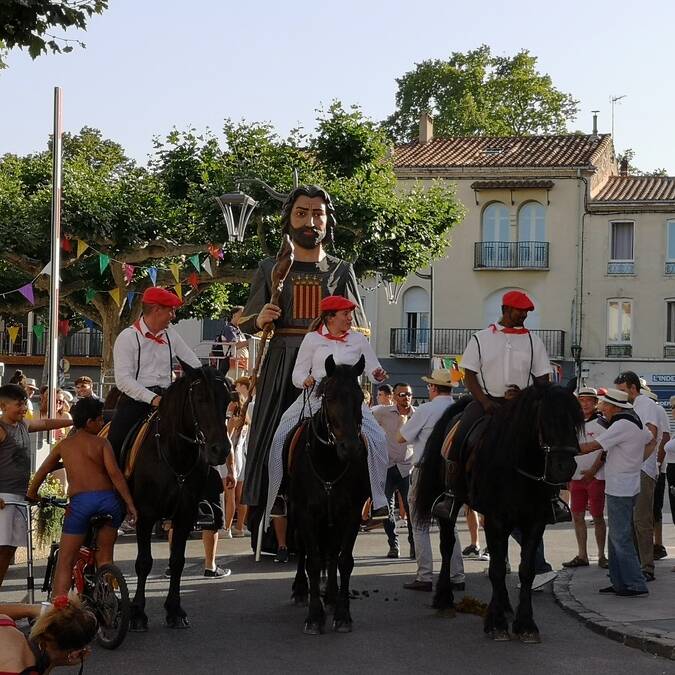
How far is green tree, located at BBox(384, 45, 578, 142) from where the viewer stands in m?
67.7

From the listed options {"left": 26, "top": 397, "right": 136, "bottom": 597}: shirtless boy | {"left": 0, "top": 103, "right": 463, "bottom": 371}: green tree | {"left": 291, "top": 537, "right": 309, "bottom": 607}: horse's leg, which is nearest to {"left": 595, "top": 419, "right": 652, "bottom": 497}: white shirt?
{"left": 291, "top": 537, "right": 309, "bottom": 607}: horse's leg

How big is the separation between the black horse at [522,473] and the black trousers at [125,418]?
2674 mm

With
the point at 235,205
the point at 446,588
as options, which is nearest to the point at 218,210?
the point at 235,205

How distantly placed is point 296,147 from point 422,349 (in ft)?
75.1

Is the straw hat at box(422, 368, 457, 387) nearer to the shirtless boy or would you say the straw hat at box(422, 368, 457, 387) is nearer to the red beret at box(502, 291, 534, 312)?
the red beret at box(502, 291, 534, 312)

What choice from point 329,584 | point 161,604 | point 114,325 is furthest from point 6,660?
point 114,325

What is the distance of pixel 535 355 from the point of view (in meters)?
11.1

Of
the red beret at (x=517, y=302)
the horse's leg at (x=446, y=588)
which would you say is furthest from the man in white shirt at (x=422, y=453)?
the red beret at (x=517, y=302)

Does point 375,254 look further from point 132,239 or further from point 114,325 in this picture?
point 114,325

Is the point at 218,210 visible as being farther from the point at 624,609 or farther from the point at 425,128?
the point at 425,128

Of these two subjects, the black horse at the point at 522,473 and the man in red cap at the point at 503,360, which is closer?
the black horse at the point at 522,473

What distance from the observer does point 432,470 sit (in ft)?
39.3

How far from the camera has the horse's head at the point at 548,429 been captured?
32.8 ft

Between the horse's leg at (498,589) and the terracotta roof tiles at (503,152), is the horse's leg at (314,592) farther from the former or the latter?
A: the terracotta roof tiles at (503,152)
